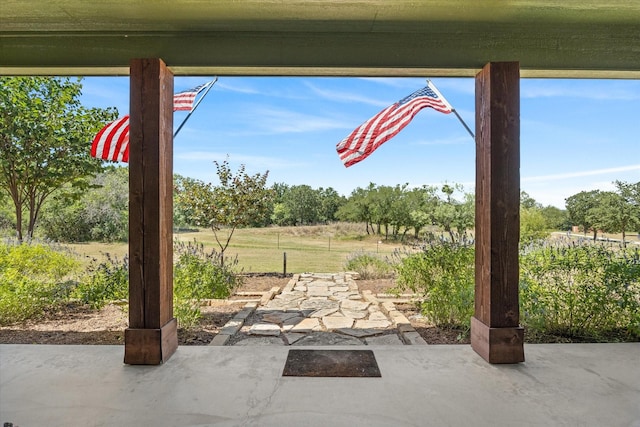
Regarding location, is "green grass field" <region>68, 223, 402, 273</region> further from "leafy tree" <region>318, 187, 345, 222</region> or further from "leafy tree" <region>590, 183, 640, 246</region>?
"leafy tree" <region>590, 183, 640, 246</region>

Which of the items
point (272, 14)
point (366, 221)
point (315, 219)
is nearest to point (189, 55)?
point (272, 14)

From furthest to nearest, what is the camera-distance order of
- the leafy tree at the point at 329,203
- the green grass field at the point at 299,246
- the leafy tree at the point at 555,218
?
1. the leafy tree at the point at 329,203
2. the green grass field at the point at 299,246
3. the leafy tree at the point at 555,218

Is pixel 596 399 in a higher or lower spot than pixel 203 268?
lower

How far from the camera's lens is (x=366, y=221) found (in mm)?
8258

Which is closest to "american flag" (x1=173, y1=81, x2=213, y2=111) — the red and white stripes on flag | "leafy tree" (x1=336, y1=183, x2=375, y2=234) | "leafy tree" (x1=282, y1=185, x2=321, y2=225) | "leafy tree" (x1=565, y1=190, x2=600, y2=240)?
the red and white stripes on flag

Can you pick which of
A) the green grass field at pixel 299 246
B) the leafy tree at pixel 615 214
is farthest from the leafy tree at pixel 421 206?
the leafy tree at pixel 615 214

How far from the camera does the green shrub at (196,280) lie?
3623 mm

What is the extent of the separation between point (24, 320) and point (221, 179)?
150 inches

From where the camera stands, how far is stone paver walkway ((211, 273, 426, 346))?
3430 mm

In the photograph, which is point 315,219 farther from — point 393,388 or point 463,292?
point 393,388

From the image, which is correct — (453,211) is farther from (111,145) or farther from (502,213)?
(111,145)

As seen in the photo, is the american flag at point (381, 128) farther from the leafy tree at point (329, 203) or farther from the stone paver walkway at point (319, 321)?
the leafy tree at point (329, 203)

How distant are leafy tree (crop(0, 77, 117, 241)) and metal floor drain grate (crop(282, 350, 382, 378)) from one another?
16.3 ft

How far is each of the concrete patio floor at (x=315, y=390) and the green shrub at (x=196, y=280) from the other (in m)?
0.77
